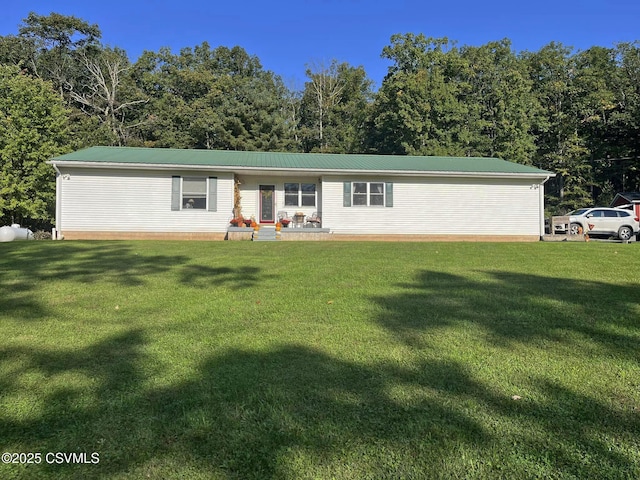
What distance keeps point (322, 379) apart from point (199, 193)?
13.2m

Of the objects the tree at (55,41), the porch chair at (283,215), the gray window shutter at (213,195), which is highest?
the tree at (55,41)

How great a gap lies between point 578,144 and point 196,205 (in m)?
27.7

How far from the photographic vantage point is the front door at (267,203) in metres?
16.5

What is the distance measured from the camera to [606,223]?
17.2 metres

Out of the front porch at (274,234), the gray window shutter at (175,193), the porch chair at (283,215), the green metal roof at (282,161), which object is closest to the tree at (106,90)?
the green metal roof at (282,161)

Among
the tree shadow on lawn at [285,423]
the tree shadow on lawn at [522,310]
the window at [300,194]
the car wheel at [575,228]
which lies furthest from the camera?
the car wheel at [575,228]

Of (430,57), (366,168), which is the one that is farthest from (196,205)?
(430,57)

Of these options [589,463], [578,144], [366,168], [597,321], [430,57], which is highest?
[430,57]

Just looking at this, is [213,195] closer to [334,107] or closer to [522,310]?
[522,310]

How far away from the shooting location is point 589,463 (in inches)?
75.0

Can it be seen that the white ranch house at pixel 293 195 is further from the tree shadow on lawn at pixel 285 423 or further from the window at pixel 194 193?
the tree shadow on lawn at pixel 285 423

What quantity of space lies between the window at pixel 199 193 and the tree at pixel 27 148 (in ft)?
27.4

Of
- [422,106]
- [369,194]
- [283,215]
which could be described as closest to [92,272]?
[283,215]

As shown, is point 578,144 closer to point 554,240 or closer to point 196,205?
point 554,240
